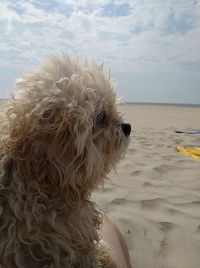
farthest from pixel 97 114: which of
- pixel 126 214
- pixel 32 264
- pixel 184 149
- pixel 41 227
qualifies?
pixel 184 149

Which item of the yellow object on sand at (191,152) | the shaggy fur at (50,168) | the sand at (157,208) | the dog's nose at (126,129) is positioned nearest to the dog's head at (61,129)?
the shaggy fur at (50,168)

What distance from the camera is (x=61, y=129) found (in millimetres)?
1558

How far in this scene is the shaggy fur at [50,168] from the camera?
1.50 meters

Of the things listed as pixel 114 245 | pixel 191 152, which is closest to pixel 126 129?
pixel 114 245

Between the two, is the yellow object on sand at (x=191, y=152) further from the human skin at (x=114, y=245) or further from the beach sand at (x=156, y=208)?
the human skin at (x=114, y=245)

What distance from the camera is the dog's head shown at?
1547 mm

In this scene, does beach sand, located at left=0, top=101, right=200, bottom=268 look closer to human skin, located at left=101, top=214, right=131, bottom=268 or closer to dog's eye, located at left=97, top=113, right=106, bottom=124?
dog's eye, located at left=97, top=113, right=106, bottom=124

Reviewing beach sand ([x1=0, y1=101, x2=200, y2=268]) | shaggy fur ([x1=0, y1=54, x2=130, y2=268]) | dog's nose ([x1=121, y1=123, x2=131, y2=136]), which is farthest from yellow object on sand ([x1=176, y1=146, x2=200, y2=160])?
shaggy fur ([x1=0, y1=54, x2=130, y2=268])

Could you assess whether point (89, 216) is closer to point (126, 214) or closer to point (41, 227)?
point (41, 227)

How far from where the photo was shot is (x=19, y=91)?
168 cm

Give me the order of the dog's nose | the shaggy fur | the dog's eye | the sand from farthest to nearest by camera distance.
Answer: the sand
the dog's nose
the dog's eye
the shaggy fur

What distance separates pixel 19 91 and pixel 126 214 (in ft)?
8.00

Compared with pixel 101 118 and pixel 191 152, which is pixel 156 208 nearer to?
pixel 101 118

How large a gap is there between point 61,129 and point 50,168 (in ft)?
0.51
